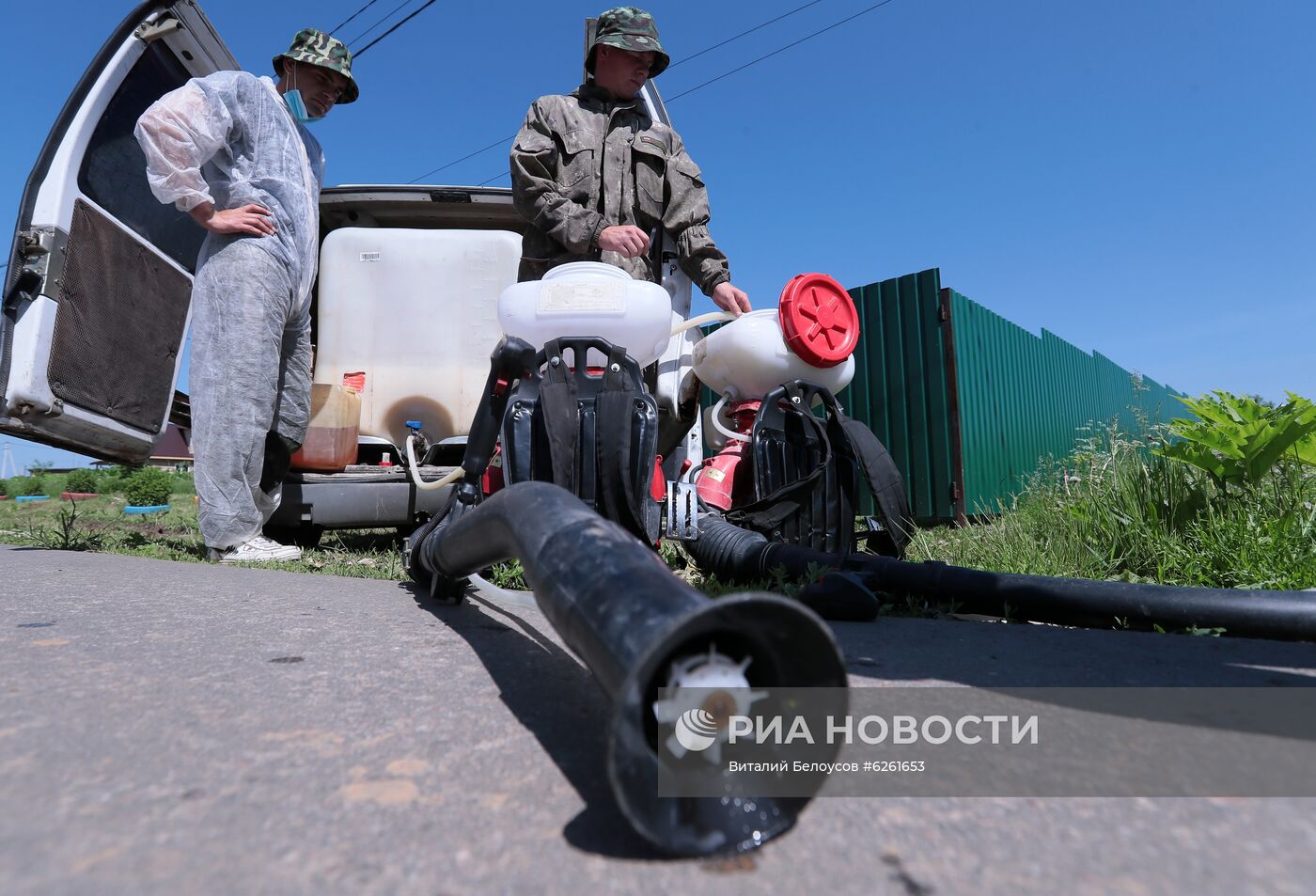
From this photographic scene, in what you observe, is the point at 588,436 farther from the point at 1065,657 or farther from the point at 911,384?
the point at 911,384

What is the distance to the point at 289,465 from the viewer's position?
3600mm

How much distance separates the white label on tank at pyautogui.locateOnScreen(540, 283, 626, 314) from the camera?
2350 mm

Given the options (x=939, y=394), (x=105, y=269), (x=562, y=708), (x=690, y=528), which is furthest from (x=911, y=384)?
(x=562, y=708)

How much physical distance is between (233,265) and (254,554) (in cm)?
118

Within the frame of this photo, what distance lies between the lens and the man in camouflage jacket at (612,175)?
2.97 metres

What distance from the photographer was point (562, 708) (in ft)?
3.71

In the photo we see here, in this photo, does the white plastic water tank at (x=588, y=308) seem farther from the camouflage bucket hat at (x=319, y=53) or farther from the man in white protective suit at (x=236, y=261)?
the camouflage bucket hat at (x=319, y=53)

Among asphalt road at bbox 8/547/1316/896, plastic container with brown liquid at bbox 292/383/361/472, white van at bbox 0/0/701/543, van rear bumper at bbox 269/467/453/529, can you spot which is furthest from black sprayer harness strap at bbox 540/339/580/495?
plastic container with brown liquid at bbox 292/383/361/472

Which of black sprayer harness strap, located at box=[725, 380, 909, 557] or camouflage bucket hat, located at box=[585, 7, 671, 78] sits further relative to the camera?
camouflage bucket hat, located at box=[585, 7, 671, 78]

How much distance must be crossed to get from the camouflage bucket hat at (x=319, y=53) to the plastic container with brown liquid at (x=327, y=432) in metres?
1.49

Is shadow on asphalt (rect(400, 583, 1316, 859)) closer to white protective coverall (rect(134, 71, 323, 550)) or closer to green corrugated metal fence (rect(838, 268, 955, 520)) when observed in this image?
white protective coverall (rect(134, 71, 323, 550))

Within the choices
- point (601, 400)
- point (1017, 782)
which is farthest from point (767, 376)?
point (1017, 782)

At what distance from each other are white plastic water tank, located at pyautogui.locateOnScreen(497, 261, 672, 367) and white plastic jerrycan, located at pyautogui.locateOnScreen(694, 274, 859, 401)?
0.46m

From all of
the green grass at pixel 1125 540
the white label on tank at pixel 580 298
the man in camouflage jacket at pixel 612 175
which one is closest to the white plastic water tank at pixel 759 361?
the man in camouflage jacket at pixel 612 175
